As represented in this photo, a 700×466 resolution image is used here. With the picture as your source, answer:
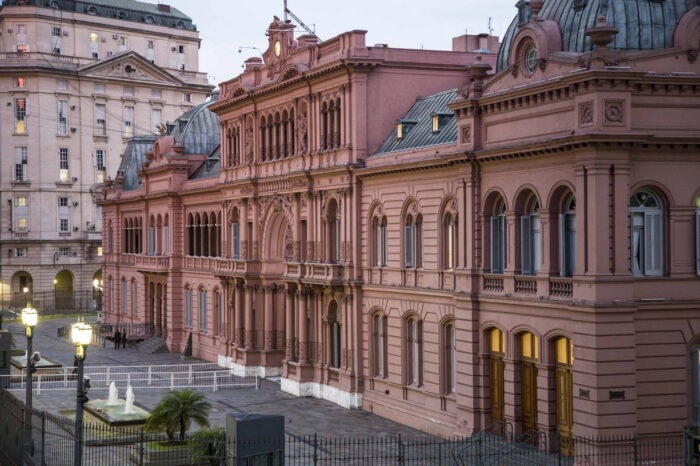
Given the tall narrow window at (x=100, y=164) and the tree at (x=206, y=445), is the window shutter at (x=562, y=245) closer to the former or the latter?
the tree at (x=206, y=445)

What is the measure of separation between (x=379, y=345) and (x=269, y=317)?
12.1 m

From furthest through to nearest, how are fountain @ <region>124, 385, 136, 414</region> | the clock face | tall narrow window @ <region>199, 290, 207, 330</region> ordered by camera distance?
tall narrow window @ <region>199, 290, 207, 330</region> < the clock face < fountain @ <region>124, 385, 136, 414</region>

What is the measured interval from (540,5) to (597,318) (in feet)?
33.9

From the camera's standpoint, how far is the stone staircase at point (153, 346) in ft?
231

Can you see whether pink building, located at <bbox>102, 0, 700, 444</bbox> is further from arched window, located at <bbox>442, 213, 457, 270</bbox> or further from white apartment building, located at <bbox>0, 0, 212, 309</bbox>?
white apartment building, located at <bbox>0, 0, 212, 309</bbox>

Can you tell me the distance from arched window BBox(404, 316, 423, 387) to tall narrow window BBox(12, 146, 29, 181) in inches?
2819

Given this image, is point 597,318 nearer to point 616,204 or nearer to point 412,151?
point 616,204

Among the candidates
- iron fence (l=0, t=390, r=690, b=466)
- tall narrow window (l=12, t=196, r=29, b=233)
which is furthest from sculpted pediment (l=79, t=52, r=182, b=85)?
iron fence (l=0, t=390, r=690, b=466)

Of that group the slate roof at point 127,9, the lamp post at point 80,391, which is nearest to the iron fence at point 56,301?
the slate roof at point 127,9

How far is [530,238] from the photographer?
35.4 m

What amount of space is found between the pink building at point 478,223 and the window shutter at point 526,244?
9cm

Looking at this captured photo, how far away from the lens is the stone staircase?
70556 mm

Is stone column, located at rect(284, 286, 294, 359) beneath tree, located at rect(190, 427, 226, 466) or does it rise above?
above

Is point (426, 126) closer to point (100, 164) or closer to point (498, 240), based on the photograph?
point (498, 240)
